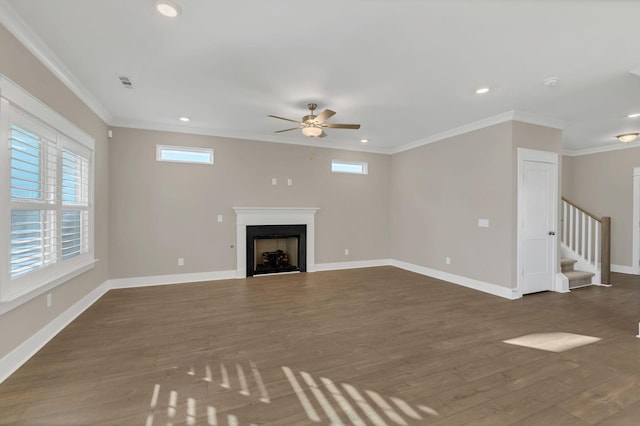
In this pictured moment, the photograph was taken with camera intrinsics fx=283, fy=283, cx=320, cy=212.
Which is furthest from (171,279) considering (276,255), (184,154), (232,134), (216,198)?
(232,134)

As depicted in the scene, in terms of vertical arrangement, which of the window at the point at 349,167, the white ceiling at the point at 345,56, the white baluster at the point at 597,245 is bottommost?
the white baluster at the point at 597,245

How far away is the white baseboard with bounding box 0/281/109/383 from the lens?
232 cm

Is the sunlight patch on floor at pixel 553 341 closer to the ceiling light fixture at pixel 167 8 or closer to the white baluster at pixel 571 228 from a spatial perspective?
the white baluster at pixel 571 228

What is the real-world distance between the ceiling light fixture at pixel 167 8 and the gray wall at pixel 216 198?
11.2 ft

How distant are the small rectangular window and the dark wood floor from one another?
2584mm

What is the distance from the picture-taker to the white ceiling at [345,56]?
2.26m

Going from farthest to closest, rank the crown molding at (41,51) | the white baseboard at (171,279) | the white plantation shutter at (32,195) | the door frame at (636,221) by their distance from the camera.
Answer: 1. the door frame at (636,221)
2. the white baseboard at (171,279)
3. the white plantation shutter at (32,195)
4. the crown molding at (41,51)

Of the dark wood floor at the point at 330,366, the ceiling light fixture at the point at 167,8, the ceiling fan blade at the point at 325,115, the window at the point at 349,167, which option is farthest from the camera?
the window at the point at 349,167

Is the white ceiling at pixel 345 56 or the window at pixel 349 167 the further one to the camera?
the window at pixel 349 167

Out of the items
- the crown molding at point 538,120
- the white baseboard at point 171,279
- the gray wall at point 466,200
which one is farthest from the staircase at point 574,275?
the white baseboard at point 171,279

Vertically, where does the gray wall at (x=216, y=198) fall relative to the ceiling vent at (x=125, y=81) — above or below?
below

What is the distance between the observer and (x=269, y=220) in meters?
6.00

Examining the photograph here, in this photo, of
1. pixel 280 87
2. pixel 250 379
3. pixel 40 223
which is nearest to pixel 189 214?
pixel 40 223

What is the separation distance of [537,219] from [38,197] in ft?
22.2
